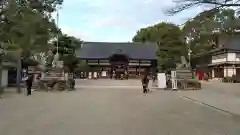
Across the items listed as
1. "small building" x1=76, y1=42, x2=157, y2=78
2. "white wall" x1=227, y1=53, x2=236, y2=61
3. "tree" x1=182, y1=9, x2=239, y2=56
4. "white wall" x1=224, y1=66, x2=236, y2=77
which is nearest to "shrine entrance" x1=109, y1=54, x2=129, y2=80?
"small building" x1=76, y1=42, x2=157, y2=78

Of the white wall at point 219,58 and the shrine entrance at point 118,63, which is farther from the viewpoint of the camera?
the shrine entrance at point 118,63

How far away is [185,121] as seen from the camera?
12.5m

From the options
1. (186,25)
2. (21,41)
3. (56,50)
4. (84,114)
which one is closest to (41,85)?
(21,41)

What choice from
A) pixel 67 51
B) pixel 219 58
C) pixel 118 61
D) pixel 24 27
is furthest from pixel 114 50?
pixel 24 27

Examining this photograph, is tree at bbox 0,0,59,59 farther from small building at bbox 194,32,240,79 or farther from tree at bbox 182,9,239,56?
small building at bbox 194,32,240,79

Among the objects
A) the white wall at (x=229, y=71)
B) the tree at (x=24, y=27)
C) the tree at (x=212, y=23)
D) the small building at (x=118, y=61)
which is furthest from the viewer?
the small building at (x=118, y=61)

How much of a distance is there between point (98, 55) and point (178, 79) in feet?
137

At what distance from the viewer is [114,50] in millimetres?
78625

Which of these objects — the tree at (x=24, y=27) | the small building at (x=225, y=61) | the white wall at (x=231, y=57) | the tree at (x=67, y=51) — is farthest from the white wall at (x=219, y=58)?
the tree at (x=24, y=27)

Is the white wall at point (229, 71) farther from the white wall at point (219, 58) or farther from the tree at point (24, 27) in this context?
the tree at point (24, 27)

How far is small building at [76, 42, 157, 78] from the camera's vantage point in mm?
74031

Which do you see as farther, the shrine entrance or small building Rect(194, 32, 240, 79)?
the shrine entrance

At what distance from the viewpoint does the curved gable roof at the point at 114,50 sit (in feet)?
249

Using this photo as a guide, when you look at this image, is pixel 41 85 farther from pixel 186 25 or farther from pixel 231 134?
pixel 231 134
